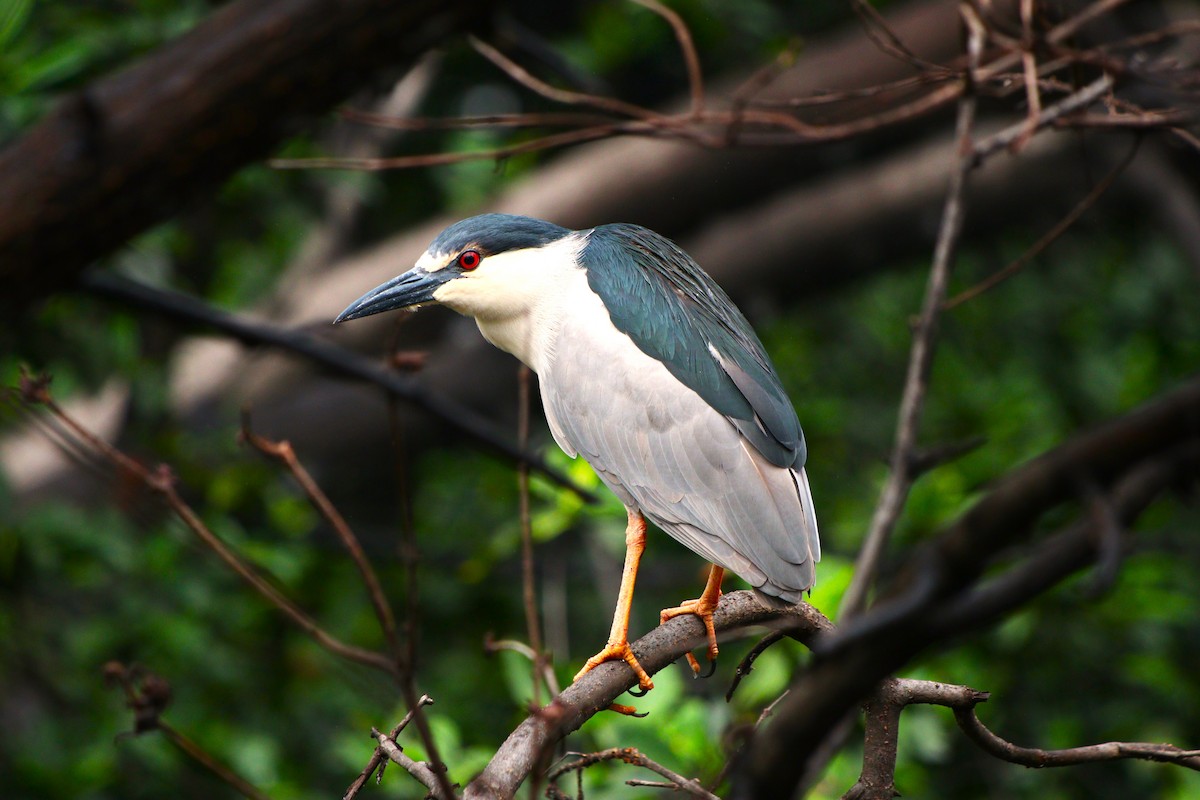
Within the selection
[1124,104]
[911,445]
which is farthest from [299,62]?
[1124,104]

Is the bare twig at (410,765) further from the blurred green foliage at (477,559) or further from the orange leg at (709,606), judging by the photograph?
the blurred green foliage at (477,559)

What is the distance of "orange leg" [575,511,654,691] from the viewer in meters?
1.54

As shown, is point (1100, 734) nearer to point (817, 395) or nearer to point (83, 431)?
point (817, 395)

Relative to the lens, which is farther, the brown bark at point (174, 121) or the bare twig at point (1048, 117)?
the brown bark at point (174, 121)

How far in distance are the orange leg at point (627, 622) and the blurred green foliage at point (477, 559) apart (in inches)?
16.5

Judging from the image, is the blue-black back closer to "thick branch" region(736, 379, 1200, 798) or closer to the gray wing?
the gray wing

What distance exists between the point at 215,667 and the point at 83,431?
192 cm

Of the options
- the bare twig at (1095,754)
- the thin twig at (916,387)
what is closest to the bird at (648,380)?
the thin twig at (916,387)

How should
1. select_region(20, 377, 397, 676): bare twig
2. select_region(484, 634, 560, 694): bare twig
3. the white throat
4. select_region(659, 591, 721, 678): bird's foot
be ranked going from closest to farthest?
select_region(20, 377, 397, 676): bare twig → select_region(484, 634, 560, 694): bare twig → select_region(659, 591, 721, 678): bird's foot → the white throat

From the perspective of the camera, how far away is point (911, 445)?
1866mm

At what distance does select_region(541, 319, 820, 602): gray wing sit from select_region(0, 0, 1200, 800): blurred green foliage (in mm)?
448

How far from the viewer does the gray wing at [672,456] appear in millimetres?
1698

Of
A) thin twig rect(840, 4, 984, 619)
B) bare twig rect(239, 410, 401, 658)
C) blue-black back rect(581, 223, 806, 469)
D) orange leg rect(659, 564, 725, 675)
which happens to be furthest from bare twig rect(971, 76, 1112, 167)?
bare twig rect(239, 410, 401, 658)

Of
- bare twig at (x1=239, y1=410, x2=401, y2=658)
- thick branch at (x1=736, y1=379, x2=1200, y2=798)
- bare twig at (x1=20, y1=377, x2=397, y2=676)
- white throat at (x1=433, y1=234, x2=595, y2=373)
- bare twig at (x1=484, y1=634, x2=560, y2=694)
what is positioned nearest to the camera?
thick branch at (x1=736, y1=379, x2=1200, y2=798)
